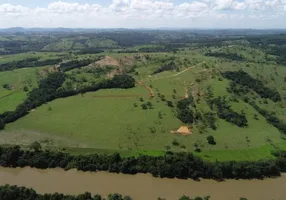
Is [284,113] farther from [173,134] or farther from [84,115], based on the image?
[84,115]

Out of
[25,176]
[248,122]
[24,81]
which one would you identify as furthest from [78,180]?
[24,81]

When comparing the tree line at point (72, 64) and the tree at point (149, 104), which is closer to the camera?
the tree at point (149, 104)

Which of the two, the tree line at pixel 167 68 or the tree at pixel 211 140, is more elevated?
the tree line at pixel 167 68

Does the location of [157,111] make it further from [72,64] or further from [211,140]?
[72,64]

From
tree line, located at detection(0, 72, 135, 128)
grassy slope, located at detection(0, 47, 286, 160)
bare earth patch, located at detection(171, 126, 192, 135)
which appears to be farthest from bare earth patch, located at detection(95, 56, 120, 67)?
bare earth patch, located at detection(171, 126, 192, 135)

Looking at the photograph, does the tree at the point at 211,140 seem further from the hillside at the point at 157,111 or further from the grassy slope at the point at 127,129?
the grassy slope at the point at 127,129

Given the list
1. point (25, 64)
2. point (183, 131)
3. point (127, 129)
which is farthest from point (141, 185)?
point (25, 64)

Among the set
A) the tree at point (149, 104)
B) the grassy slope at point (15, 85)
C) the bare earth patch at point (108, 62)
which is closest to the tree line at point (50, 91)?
the grassy slope at point (15, 85)
